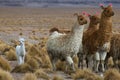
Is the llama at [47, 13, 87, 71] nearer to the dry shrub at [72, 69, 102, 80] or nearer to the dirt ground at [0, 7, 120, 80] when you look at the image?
the dirt ground at [0, 7, 120, 80]

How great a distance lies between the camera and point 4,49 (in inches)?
704

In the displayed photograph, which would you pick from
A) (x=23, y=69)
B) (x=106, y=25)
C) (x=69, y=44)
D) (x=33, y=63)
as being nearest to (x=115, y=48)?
(x=106, y=25)

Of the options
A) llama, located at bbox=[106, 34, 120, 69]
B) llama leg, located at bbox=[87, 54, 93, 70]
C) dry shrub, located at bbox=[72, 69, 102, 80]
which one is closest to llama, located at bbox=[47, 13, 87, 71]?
dry shrub, located at bbox=[72, 69, 102, 80]

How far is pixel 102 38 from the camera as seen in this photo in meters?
11.0

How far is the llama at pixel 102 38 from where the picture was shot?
435 inches

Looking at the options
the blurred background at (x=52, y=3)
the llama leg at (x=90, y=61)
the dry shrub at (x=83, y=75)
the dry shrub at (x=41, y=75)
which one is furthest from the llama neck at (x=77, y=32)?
the blurred background at (x=52, y=3)

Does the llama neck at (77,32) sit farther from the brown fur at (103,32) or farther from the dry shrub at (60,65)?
the dry shrub at (60,65)

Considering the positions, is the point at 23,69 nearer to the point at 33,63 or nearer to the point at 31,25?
the point at 33,63

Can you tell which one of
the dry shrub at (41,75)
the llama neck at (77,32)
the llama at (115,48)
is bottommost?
the dry shrub at (41,75)

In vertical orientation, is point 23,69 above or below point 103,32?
below

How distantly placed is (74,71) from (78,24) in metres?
1.28

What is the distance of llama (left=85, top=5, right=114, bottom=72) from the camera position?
36.2 ft

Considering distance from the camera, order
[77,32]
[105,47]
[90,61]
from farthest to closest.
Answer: [90,61] → [77,32] → [105,47]

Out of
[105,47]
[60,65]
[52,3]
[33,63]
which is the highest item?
[105,47]
